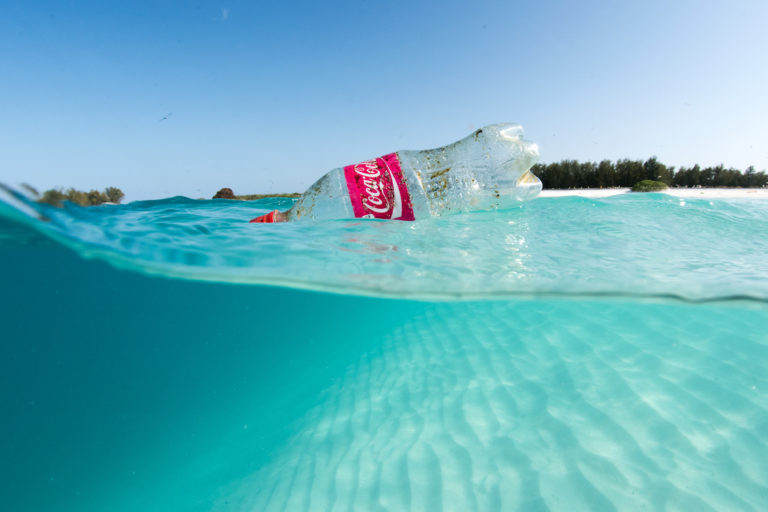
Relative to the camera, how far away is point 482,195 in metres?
5.74

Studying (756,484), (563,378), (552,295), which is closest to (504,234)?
(552,295)

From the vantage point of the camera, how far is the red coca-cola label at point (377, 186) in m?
4.41

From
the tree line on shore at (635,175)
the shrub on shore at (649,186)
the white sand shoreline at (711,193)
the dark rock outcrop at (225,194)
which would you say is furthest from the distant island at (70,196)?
the tree line on shore at (635,175)

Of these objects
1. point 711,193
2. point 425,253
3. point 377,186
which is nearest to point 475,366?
point 425,253

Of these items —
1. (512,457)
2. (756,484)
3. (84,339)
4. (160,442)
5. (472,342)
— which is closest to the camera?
(756,484)

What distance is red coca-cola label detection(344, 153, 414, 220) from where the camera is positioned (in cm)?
441

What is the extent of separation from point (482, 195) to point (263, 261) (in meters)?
3.77

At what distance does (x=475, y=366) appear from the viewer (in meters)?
4.36

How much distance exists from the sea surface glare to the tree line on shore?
13.2 meters

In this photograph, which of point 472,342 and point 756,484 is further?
point 472,342

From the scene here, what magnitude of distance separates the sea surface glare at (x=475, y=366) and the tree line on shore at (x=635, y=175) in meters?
13.2

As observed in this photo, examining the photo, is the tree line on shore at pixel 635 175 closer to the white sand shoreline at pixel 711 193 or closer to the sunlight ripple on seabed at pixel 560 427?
the white sand shoreline at pixel 711 193

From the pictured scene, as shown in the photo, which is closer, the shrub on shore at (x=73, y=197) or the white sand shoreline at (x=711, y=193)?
the shrub on shore at (x=73, y=197)

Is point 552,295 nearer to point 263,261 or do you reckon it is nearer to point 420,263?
point 420,263
